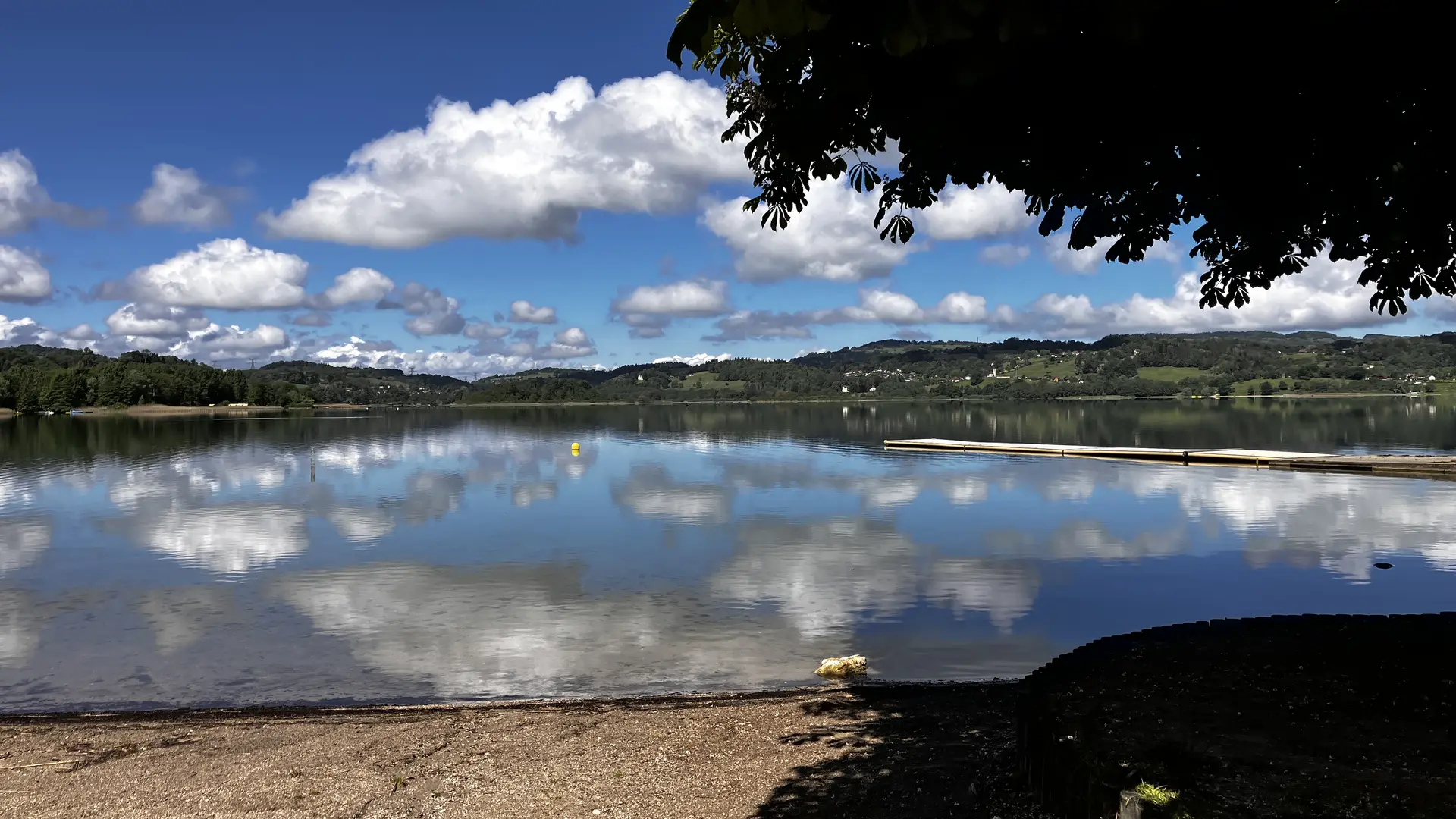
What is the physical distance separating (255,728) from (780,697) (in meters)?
6.33

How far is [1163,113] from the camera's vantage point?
6.00 metres

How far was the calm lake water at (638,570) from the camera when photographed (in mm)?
13766

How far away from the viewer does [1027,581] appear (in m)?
19.4

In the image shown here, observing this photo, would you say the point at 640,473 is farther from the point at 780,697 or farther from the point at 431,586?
the point at 780,697

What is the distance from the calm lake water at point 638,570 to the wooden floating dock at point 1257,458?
2362 mm

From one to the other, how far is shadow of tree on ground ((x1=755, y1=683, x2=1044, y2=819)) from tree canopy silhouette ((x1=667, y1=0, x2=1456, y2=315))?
4.74 metres

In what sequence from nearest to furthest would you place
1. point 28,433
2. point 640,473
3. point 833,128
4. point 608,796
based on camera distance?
point 833,128 → point 608,796 → point 640,473 → point 28,433

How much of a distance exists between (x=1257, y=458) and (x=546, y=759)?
45724 millimetres

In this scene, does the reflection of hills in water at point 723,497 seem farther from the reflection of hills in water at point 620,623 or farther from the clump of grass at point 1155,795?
the clump of grass at point 1155,795

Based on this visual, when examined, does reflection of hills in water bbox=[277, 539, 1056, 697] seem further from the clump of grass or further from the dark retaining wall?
the clump of grass

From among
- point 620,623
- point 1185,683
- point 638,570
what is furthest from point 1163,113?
point 638,570

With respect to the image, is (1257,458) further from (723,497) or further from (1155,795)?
(1155,795)

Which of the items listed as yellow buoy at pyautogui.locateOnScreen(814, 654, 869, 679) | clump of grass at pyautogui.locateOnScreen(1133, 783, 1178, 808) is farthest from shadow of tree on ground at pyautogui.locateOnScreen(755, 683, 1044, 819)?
yellow buoy at pyautogui.locateOnScreen(814, 654, 869, 679)

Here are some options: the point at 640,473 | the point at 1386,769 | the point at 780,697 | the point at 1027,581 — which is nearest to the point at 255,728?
the point at 780,697
